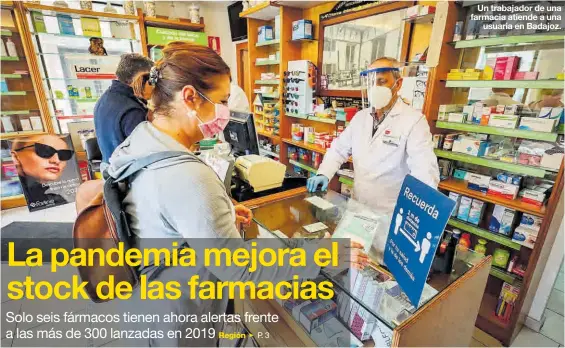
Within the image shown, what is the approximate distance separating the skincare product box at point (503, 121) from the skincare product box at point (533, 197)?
0.46 m

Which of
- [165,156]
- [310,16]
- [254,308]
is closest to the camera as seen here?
[165,156]

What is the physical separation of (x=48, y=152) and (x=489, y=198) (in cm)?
495

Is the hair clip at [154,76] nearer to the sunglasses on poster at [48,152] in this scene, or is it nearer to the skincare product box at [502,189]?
the skincare product box at [502,189]

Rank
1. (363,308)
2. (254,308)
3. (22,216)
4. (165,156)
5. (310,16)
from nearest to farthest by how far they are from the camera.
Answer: (165,156) < (363,308) < (254,308) < (310,16) < (22,216)

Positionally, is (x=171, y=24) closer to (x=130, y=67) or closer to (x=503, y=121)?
(x=130, y=67)

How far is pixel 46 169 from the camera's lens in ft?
12.4

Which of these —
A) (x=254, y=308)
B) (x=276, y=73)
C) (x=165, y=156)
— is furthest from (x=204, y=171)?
(x=276, y=73)

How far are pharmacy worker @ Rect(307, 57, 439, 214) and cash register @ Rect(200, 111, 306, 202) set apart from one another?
9.3 inches

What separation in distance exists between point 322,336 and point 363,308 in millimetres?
400

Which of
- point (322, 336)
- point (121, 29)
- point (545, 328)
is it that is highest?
point (121, 29)

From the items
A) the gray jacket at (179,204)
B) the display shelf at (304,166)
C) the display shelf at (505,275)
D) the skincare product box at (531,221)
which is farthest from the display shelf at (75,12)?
→ the display shelf at (505,275)

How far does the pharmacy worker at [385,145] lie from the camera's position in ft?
5.93

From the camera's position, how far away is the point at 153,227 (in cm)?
92

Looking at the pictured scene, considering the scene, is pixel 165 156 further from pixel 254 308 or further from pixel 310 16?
pixel 310 16
